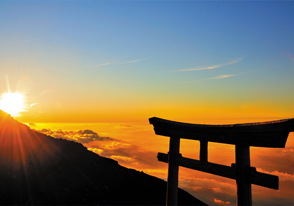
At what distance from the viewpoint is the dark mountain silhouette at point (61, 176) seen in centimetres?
1828

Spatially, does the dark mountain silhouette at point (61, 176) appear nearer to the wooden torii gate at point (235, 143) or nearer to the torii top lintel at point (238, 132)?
the wooden torii gate at point (235, 143)

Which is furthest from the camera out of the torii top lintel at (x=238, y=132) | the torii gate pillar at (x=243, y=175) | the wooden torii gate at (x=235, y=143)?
the torii gate pillar at (x=243, y=175)

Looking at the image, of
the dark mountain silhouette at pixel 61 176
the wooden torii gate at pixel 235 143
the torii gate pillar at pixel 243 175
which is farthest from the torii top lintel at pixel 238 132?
the dark mountain silhouette at pixel 61 176

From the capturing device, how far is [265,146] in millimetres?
6367

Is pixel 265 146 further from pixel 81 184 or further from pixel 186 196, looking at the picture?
pixel 186 196

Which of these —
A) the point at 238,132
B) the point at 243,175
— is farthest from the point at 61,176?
the point at 238,132

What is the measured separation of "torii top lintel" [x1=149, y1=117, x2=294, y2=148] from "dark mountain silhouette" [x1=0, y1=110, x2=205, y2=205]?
14.3 metres

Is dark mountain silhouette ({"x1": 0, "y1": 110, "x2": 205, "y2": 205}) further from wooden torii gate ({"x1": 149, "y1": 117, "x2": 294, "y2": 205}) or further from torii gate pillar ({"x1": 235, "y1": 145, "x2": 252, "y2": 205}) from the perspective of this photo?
torii gate pillar ({"x1": 235, "y1": 145, "x2": 252, "y2": 205})

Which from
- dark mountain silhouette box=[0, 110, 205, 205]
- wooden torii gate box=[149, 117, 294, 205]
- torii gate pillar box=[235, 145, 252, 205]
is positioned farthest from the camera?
dark mountain silhouette box=[0, 110, 205, 205]

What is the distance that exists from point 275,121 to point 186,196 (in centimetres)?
2952

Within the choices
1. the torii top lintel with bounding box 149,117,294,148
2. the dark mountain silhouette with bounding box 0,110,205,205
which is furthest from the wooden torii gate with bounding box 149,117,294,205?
the dark mountain silhouette with bounding box 0,110,205,205

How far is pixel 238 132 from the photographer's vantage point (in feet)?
22.5

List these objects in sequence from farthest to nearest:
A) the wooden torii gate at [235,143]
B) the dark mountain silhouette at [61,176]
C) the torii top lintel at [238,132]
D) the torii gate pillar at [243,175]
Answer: the dark mountain silhouette at [61,176] → the torii gate pillar at [243,175] → the wooden torii gate at [235,143] → the torii top lintel at [238,132]

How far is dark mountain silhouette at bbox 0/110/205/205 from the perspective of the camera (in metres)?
18.3
